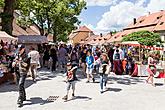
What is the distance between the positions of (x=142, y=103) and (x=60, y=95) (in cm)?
303

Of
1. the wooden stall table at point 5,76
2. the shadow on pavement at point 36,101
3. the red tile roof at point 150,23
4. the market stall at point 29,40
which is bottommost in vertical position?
the shadow on pavement at point 36,101

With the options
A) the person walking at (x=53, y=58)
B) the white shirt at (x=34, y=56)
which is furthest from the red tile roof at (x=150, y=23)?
the white shirt at (x=34, y=56)

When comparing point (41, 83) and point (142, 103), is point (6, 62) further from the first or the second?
point (142, 103)

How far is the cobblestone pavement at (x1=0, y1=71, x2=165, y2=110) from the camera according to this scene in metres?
11.1

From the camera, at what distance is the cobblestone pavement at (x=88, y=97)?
36.4 feet

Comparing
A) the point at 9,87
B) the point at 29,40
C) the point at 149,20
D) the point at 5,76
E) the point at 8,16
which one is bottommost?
the point at 9,87

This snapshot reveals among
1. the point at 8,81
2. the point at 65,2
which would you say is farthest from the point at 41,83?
the point at 65,2

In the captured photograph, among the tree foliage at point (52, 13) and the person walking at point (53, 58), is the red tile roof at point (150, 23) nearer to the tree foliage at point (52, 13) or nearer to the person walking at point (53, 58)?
the tree foliage at point (52, 13)

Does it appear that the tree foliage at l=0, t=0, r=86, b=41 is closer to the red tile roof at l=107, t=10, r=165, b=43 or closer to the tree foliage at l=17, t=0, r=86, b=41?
the tree foliage at l=17, t=0, r=86, b=41

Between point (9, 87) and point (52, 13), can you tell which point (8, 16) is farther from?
point (52, 13)

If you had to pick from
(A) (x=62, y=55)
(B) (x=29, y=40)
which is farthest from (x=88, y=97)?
(B) (x=29, y=40)

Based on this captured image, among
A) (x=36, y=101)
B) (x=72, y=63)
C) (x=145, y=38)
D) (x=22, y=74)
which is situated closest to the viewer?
(x=22, y=74)

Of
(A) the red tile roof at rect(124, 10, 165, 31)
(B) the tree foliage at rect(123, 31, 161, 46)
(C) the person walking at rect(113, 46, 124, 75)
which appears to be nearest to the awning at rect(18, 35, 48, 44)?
(C) the person walking at rect(113, 46, 124, 75)

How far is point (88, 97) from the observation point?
12.8 meters
